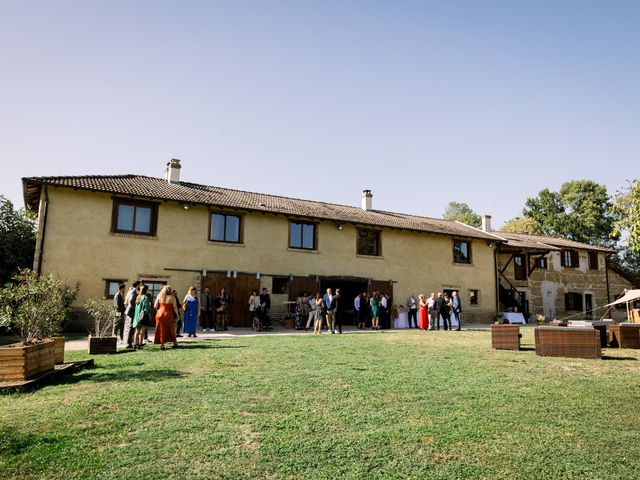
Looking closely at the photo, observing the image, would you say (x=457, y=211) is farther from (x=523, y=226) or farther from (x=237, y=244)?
(x=237, y=244)

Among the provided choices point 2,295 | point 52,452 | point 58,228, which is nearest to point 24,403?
point 52,452

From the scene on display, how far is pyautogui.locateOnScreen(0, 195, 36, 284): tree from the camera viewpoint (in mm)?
21547

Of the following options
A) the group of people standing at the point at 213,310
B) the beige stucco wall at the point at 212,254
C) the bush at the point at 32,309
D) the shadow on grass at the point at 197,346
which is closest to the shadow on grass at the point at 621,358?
the shadow on grass at the point at 197,346

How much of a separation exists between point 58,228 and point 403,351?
42.7ft

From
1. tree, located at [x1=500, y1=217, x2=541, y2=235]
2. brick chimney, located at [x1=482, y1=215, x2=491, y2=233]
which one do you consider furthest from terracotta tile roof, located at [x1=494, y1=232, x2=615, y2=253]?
tree, located at [x1=500, y1=217, x2=541, y2=235]

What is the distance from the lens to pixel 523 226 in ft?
144

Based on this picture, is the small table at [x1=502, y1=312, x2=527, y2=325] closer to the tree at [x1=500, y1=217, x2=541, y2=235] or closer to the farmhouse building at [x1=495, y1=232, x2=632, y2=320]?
the farmhouse building at [x1=495, y1=232, x2=632, y2=320]

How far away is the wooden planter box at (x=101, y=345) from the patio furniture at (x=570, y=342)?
9.39m

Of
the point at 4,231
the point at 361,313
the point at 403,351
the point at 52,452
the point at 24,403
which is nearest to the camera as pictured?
the point at 52,452

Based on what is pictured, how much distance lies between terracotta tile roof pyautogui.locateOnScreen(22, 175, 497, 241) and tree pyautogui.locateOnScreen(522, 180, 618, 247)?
23.1 m

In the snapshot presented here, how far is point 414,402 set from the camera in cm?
531

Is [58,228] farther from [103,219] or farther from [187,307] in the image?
[187,307]

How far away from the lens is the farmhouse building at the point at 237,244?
16.0m

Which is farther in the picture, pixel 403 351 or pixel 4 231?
pixel 4 231
